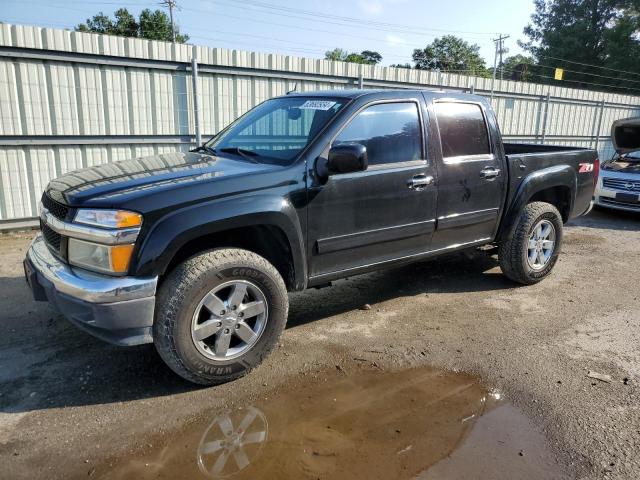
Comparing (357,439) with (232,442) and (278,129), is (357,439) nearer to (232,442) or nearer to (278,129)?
(232,442)

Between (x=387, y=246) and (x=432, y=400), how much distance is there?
1.32 metres

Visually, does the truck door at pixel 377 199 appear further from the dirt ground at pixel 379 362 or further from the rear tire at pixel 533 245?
the rear tire at pixel 533 245

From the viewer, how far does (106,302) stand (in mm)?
2779

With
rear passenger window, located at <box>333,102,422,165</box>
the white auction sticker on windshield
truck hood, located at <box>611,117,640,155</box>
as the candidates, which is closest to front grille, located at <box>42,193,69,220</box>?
rear passenger window, located at <box>333,102,422,165</box>

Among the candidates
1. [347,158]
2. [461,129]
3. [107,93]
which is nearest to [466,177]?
[461,129]

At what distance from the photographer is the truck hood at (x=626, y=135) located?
34.7ft

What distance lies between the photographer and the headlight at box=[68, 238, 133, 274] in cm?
281

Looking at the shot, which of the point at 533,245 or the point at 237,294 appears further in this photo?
the point at 533,245

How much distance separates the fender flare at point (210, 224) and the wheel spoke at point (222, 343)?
1.85 feet

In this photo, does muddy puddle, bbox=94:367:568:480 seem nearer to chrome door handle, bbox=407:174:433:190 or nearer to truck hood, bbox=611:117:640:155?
chrome door handle, bbox=407:174:433:190

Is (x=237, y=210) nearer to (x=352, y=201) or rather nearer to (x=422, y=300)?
(x=352, y=201)

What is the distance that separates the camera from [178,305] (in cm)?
293

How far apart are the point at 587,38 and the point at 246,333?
156 feet

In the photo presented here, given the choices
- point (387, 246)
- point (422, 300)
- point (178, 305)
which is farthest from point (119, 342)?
point (422, 300)
